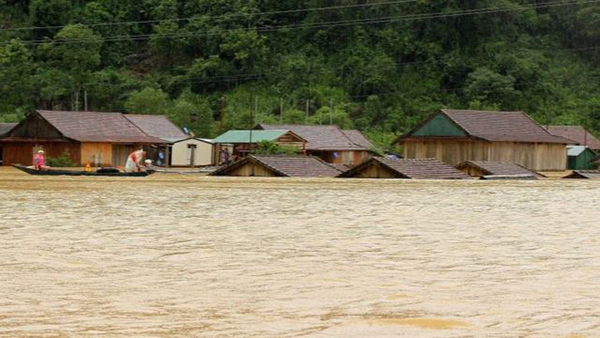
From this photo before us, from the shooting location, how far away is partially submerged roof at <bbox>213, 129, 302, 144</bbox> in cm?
5706

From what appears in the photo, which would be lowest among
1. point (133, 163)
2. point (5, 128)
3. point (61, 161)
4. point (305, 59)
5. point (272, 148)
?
point (61, 161)

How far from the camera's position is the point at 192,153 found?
6022 centimetres

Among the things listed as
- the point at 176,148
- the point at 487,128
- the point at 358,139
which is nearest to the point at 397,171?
the point at 487,128

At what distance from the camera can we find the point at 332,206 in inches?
766

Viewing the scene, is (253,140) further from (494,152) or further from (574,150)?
(574,150)

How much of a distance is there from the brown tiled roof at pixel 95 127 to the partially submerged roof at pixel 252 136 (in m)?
3.94

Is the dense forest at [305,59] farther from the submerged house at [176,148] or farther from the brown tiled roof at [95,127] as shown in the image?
the brown tiled roof at [95,127]

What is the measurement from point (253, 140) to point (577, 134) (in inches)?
986

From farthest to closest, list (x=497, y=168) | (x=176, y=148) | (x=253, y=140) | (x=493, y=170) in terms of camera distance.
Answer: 1. (x=176, y=148)
2. (x=253, y=140)
3. (x=497, y=168)
4. (x=493, y=170)

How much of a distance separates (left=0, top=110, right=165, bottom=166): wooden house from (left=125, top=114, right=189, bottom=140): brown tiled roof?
360cm

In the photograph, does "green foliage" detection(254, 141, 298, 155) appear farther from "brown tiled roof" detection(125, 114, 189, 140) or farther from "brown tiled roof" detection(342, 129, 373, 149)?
"brown tiled roof" detection(342, 129, 373, 149)

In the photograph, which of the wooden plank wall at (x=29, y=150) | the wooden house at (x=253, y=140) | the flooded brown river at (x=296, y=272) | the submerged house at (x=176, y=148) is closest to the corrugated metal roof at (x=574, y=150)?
the wooden house at (x=253, y=140)

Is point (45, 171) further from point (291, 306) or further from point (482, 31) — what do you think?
point (482, 31)

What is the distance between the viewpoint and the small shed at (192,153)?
59.5 meters
